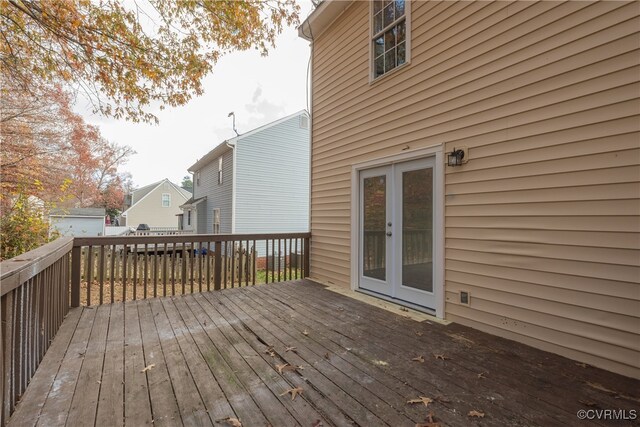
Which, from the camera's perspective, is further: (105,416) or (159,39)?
(159,39)

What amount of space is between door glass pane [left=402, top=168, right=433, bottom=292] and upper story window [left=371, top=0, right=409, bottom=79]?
162 centimetres

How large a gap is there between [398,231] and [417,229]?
0.29m

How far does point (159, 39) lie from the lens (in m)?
4.80

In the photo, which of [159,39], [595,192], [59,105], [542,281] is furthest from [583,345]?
[59,105]

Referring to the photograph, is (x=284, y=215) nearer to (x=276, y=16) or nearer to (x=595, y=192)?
(x=276, y=16)

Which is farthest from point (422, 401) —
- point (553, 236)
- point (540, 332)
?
point (553, 236)

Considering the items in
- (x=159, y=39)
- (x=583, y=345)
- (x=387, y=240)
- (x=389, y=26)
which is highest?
(x=159, y=39)

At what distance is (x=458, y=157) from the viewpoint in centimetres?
304

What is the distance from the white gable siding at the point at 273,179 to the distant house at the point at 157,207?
16371mm

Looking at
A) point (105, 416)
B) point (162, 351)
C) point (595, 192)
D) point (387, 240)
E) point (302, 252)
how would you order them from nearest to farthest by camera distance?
point (105, 416), point (595, 192), point (162, 351), point (387, 240), point (302, 252)

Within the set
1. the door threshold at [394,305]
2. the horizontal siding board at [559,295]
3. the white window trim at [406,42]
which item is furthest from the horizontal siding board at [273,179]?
the horizontal siding board at [559,295]

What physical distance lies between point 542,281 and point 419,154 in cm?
181

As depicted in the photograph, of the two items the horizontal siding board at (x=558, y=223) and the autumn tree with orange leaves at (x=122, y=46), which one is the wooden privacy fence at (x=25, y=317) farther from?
the horizontal siding board at (x=558, y=223)

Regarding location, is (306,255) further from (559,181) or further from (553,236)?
(559,181)
